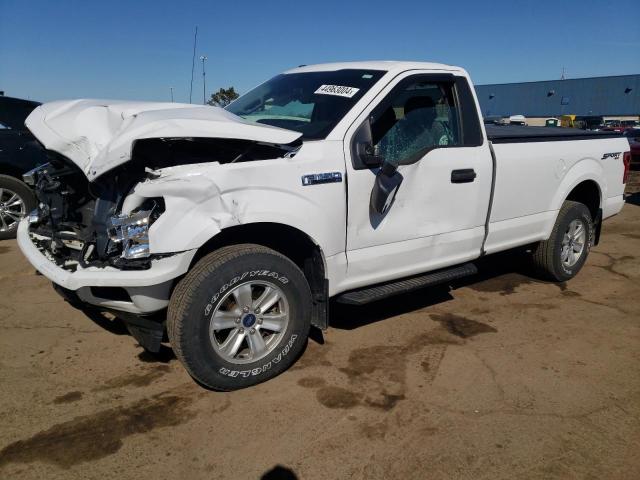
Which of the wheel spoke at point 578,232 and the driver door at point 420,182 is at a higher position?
the driver door at point 420,182

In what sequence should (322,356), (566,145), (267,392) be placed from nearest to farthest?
(267,392), (322,356), (566,145)

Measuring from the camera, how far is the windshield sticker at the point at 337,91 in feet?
11.6

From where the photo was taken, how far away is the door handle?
3.79 metres

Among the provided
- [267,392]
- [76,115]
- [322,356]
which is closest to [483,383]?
[322,356]

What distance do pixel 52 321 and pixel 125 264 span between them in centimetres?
178

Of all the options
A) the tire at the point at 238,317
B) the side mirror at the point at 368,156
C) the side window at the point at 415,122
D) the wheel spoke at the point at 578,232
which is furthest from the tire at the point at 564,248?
the tire at the point at 238,317

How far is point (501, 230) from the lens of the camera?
4.37 meters

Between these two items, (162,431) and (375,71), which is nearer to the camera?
(162,431)

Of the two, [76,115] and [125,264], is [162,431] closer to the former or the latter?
[125,264]

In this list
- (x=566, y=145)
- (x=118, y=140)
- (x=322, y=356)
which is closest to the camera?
(x=118, y=140)

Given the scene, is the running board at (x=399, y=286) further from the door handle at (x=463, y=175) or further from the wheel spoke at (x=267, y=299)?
the door handle at (x=463, y=175)

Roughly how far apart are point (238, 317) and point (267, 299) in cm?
21

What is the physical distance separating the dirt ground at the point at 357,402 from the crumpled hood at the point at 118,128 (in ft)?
4.48

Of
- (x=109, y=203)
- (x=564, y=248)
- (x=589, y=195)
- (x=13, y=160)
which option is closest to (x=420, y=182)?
(x=109, y=203)
